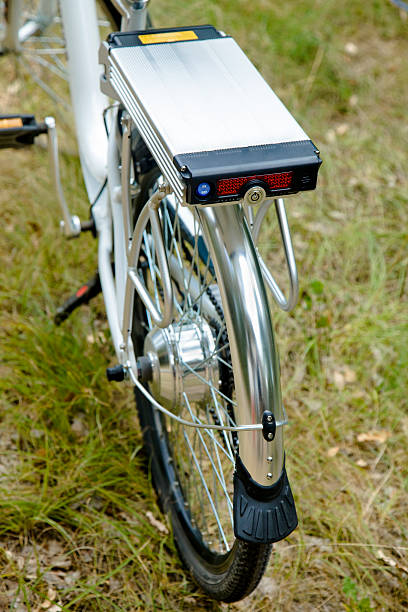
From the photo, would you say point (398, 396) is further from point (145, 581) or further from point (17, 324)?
point (17, 324)

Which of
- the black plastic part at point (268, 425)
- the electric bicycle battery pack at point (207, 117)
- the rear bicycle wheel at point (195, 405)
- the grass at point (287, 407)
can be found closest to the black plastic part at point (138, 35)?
the electric bicycle battery pack at point (207, 117)

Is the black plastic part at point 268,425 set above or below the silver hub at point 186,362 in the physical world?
above

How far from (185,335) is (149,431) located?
0.52 m

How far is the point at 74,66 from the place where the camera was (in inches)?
76.2

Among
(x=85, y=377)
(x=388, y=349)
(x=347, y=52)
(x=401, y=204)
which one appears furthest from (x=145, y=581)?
(x=347, y=52)

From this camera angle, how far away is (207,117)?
3.76 ft

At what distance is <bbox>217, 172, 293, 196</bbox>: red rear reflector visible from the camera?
1.06 meters

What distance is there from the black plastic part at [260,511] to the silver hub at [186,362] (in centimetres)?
28

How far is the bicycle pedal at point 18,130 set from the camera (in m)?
1.91

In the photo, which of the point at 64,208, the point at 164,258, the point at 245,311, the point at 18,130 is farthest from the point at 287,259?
the point at 18,130

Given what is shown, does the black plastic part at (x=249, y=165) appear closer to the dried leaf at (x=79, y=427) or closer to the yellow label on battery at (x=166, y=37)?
the yellow label on battery at (x=166, y=37)

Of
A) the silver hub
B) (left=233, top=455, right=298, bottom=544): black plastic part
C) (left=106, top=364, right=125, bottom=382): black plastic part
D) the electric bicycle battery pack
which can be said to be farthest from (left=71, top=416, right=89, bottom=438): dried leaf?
the electric bicycle battery pack

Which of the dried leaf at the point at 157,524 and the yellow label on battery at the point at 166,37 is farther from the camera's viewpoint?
the dried leaf at the point at 157,524

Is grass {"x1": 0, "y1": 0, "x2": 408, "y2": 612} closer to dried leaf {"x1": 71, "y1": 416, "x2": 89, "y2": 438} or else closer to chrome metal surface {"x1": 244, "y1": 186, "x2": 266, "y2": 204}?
dried leaf {"x1": 71, "y1": 416, "x2": 89, "y2": 438}
